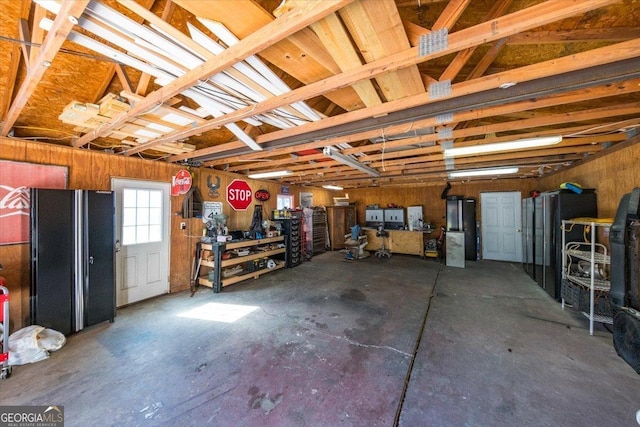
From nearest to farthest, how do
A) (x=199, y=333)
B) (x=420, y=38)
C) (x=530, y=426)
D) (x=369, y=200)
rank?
(x=420, y=38), (x=530, y=426), (x=199, y=333), (x=369, y=200)

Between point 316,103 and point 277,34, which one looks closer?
point 277,34

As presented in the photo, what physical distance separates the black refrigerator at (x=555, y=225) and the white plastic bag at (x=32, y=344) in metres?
6.82

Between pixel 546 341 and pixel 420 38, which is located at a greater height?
pixel 420 38

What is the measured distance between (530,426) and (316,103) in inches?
128

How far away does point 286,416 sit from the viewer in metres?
1.65

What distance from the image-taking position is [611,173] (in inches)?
126

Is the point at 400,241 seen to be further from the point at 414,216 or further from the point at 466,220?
the point at 466,220

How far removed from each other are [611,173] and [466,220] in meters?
3.70

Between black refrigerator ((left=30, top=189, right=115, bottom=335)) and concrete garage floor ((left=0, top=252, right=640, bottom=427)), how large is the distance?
0.28 meters

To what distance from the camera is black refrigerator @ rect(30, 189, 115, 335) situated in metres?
2.56

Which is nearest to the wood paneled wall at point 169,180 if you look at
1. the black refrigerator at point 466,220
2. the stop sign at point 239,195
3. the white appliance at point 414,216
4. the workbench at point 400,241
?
the stop sign at point 239,195

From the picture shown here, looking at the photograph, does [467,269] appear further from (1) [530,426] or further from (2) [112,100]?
(2) [112,100]

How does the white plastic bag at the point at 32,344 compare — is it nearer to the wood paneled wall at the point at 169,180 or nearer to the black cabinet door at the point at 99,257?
the black cabinet door at the point at 99,257

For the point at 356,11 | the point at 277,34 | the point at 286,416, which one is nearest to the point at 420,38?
the point at 356,11
